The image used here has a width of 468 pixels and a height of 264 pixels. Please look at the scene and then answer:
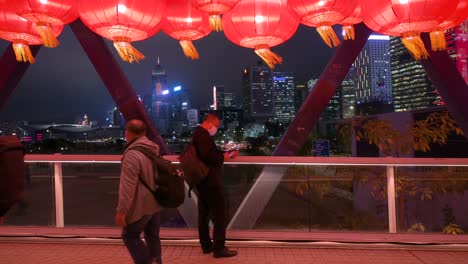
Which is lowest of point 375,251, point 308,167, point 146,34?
point 375,251

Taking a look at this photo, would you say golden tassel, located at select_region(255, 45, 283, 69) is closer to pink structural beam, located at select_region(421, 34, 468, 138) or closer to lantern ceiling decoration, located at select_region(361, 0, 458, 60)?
lantern ceiling decoration, located at select_region(361, 0, 458, 60)

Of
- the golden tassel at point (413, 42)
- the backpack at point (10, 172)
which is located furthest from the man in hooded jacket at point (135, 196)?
the golden tassel at point (413, 42)

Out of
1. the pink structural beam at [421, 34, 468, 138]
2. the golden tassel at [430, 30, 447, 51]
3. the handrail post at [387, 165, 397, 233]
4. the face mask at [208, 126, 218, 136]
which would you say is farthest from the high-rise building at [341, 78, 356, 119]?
the face mask at [208, 126, 218, 136]

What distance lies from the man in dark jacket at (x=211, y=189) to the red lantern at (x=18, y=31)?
2051 millimetres

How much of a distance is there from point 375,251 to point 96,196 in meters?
3.58

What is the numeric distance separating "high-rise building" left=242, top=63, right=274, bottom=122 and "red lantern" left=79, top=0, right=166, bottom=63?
6.15 m

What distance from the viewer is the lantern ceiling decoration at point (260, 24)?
13.2ft

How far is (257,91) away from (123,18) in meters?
14.6

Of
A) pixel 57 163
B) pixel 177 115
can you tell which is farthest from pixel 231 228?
pixel 177 115

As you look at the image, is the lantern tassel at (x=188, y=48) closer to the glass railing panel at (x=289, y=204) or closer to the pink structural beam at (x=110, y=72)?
the glass railing panel at (x=289, y=204)

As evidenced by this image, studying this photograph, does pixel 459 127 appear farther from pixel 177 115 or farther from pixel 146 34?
pixel 177 115

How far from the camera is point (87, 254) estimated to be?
175 inches

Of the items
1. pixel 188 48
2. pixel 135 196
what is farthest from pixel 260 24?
pixel 135 196

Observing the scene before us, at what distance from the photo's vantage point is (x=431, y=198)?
16.9ft
